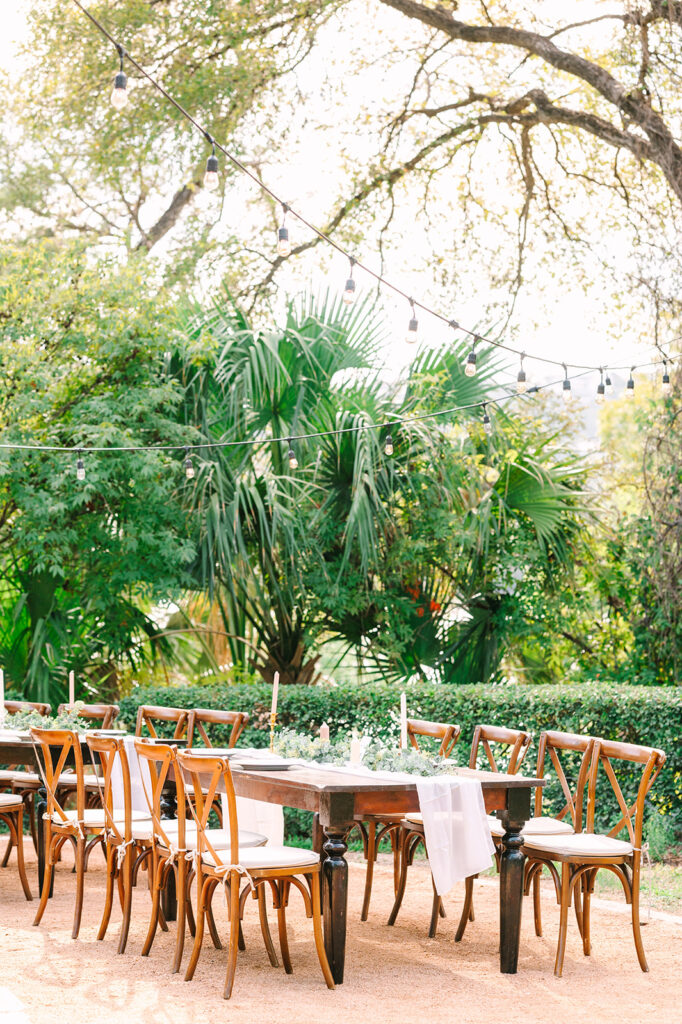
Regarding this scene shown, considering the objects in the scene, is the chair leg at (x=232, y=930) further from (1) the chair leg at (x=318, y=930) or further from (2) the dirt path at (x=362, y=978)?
(1) the chair leg at (x=318, y=930)

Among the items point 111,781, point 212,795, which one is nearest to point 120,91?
point 212,795

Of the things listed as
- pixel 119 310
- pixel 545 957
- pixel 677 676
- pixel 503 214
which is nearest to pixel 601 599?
pixel 677 676

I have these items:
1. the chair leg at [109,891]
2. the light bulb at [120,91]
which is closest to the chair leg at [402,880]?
the chair leg at [109,891]

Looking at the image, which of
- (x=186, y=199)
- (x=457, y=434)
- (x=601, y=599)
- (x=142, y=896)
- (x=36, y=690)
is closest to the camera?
(x=142, y=896)

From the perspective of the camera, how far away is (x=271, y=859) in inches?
160

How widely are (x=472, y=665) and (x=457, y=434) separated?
1.90m

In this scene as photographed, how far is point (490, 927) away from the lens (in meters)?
5.14

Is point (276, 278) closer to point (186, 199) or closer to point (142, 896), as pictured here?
point (186, 199)

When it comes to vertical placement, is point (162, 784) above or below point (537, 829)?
above

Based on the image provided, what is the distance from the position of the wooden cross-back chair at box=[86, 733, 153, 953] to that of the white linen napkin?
1209mm

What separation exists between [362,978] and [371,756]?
0.89 metres

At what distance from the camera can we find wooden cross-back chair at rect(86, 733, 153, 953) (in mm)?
4570

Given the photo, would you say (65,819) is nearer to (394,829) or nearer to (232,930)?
(232,930)

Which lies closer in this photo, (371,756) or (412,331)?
(371,756)
